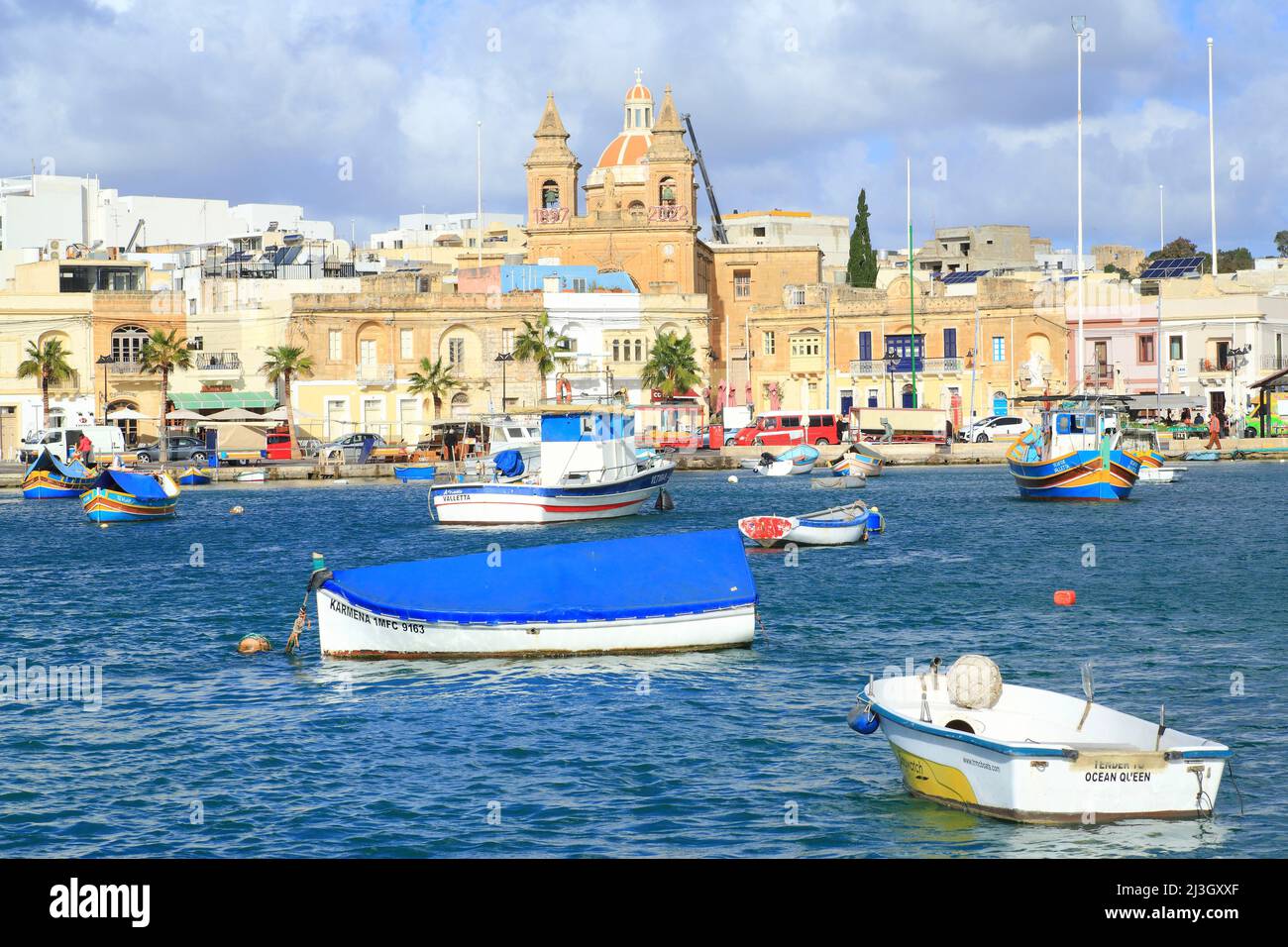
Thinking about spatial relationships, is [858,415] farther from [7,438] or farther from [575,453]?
[7,438]

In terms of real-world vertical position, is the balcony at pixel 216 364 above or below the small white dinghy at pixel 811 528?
above

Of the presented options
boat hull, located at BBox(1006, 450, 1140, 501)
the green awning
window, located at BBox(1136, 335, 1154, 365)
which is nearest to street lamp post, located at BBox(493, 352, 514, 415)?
the green awning

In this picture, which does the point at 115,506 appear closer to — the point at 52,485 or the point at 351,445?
the point at 52,485

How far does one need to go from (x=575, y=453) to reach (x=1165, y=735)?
40063 millimetres

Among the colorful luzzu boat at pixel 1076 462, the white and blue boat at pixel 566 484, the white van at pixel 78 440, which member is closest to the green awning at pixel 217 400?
the white van at pixel 78 440

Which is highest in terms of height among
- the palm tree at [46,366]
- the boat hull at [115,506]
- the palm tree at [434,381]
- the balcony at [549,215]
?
the balcony at [549,215]

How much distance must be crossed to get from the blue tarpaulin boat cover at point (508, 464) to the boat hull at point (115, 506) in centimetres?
1422

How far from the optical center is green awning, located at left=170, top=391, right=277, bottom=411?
90.4 metres

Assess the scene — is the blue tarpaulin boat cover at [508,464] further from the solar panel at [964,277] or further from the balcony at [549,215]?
the solar panel at [964,277]

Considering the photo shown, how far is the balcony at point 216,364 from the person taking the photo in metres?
93.4

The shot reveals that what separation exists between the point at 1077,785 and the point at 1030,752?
0.61 metres

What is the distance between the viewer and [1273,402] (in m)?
91.7

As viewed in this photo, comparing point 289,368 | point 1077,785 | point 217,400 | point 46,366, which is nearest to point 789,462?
point 289,368
